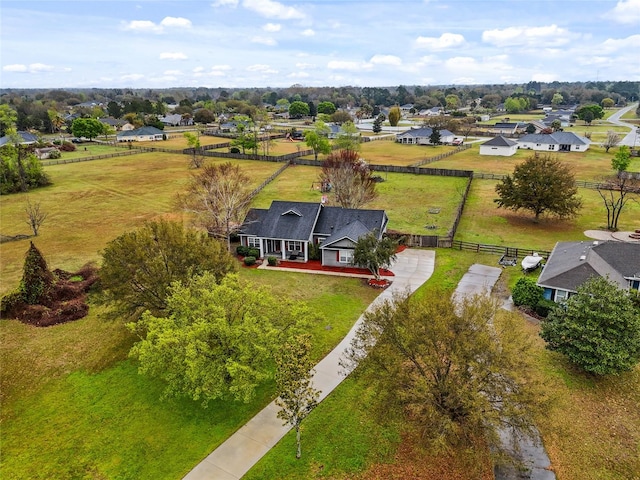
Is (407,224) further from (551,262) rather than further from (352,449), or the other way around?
(352,449)

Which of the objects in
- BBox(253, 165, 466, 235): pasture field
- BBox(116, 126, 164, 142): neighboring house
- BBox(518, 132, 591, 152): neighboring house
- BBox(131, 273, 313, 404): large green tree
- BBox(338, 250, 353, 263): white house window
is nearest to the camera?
BBox(131, 273, 313, 404): large green tree

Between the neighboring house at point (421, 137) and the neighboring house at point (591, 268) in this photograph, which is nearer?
the neighboring house at point (591, 268)

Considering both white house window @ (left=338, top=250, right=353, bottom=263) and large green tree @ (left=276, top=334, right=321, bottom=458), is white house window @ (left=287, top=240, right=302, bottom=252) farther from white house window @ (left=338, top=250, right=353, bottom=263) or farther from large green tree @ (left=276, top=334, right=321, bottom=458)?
large green tree @ (left=276, top=334, right=321, bottom=458)

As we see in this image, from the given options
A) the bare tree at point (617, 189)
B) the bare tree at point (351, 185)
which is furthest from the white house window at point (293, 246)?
the bare tree at point (617, 189)

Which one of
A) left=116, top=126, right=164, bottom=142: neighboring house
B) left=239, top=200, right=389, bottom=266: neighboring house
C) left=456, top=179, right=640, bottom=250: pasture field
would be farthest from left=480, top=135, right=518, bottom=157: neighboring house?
left=116, top=126, right=164, bottom=142: neighboring house

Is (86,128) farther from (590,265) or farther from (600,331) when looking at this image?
(600,331)

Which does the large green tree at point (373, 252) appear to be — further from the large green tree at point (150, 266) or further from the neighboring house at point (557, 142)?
the neighboring house at point (557, 142)
